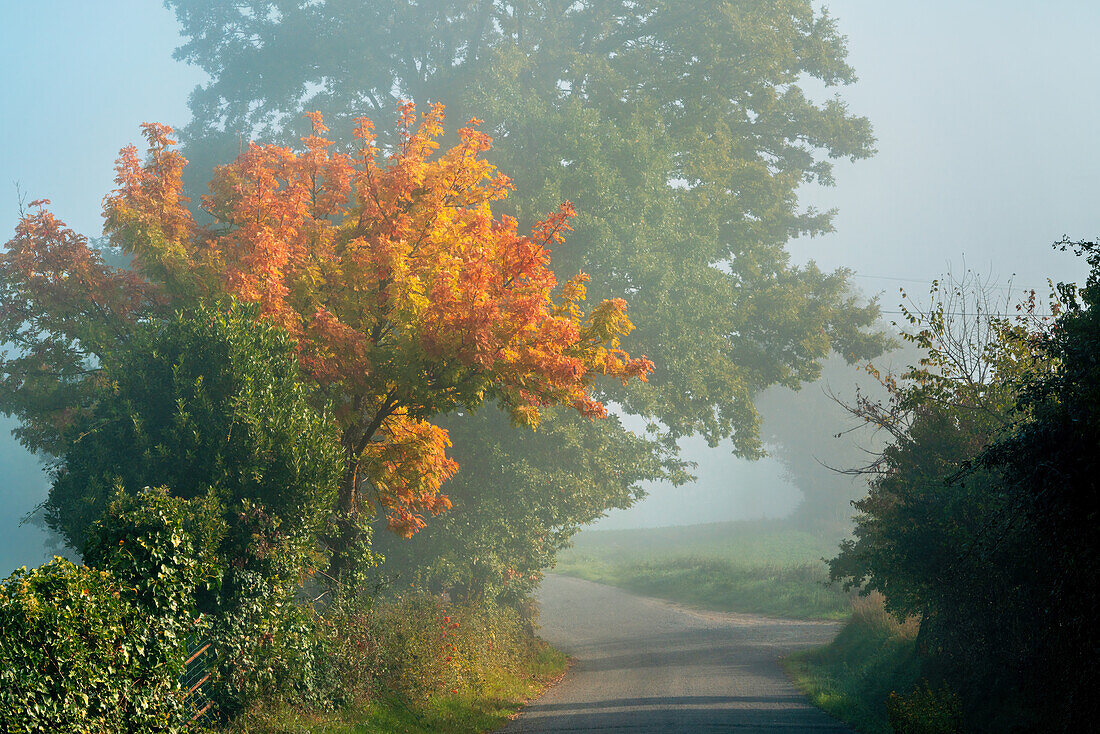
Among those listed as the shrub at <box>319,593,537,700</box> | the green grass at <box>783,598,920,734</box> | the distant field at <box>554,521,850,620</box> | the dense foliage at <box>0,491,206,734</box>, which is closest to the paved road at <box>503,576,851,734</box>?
the green grass at <box>783,598,920,734</box>

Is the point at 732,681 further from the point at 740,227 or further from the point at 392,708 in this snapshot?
the point at 740,227

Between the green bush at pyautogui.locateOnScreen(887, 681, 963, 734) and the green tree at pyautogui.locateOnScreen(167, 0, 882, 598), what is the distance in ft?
43.0

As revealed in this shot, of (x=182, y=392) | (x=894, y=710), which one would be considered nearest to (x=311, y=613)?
(x=182, y=392)

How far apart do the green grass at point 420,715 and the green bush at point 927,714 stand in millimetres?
6718

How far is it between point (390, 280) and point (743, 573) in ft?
Answer: 106

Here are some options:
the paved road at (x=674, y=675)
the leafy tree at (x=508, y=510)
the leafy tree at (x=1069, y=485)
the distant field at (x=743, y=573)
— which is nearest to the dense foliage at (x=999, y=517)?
the leafy tree at (x=1069, y=485)

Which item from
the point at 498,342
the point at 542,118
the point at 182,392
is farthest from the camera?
the point at 542,118

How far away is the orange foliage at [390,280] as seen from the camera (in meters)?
13.9

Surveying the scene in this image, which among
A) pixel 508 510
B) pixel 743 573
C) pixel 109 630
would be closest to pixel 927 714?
pixel 109 630

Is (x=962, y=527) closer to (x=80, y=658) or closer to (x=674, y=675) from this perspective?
(x=674, y=675)

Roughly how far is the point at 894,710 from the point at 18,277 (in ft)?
62.0

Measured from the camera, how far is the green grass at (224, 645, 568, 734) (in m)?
10.3

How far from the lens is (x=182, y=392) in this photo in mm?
12352

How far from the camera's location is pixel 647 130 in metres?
27.9
